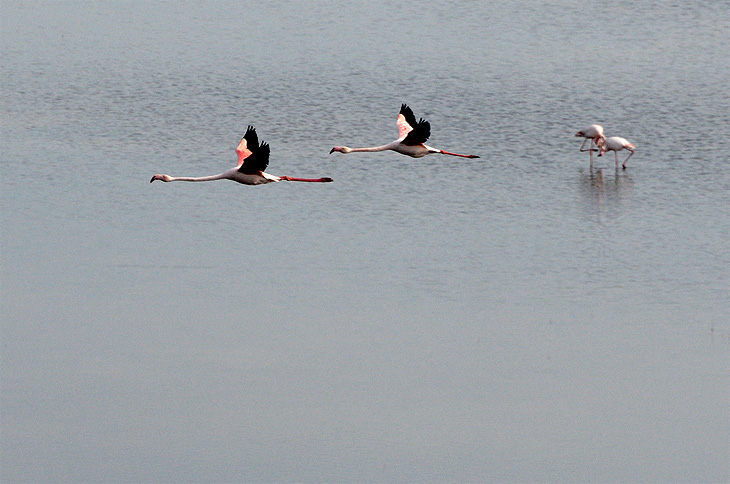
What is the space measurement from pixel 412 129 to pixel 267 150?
4147 millimetres

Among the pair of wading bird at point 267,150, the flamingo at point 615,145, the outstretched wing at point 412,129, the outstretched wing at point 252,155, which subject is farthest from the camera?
the flamingo at point 615,145

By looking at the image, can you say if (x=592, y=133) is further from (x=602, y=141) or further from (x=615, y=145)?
(x=615, y=145)

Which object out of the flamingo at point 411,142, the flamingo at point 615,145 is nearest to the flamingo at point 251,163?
the flamingo at point 411,142

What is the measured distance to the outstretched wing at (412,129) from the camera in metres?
25.9

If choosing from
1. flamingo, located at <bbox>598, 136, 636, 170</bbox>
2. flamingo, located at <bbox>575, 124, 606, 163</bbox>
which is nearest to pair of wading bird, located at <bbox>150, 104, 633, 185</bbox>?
flamingo, located at <bbox>598, 136, 636, 170</bbox>

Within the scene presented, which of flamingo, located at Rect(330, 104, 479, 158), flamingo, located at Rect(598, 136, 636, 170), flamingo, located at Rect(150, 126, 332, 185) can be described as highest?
flamingo, located at Rect(150, 126, 332, 185)

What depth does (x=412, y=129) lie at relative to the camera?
2659 cm

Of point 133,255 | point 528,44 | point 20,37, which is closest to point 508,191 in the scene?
point 133,255

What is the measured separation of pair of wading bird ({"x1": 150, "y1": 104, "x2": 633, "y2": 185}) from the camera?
23.2 meters

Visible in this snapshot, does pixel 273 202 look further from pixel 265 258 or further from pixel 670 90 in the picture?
pixel 670 90

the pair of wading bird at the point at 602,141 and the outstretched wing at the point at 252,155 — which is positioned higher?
the outstretched wing at the point at 252,155

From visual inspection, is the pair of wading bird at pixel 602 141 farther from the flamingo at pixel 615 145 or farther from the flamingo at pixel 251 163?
the flamingo at pixel 251 163

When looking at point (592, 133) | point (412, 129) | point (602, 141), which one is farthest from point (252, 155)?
point (602, 141)

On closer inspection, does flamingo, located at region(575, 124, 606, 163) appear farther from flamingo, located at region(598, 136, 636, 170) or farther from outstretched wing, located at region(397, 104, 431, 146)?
outstretched wing, located at region(397, 104, 431, 146)
